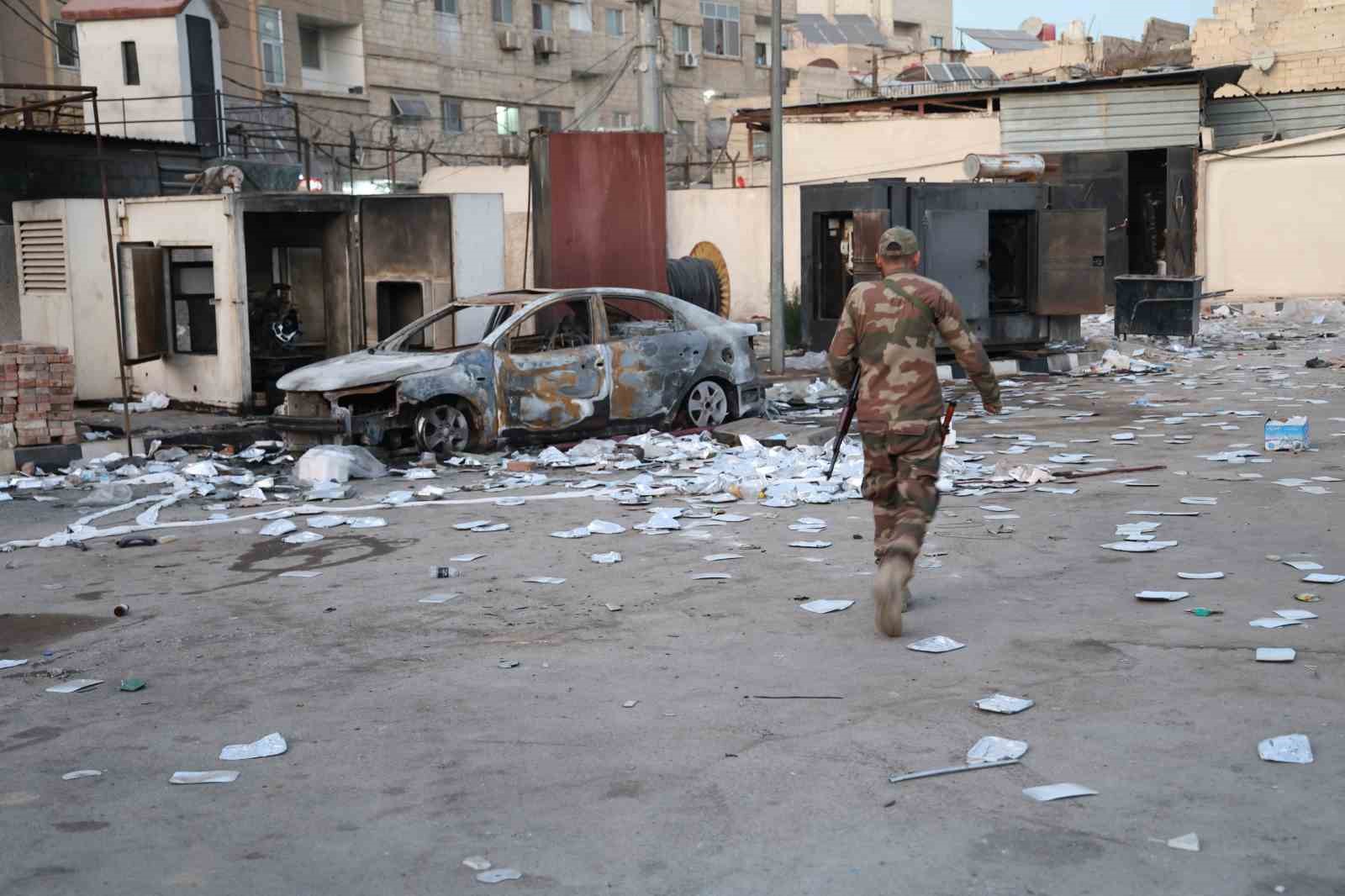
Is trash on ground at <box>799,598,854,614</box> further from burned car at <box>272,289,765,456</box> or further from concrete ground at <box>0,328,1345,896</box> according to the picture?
burned car at <box>272,289,765,456</box>

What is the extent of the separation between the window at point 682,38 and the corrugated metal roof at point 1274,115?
24.1 m

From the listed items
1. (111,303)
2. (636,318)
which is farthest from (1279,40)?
(111,303)

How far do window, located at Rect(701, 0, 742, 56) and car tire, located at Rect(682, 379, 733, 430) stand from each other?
1701 inches

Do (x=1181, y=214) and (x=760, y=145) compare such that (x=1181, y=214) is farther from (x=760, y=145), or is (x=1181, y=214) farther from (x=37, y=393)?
(x=37, y=393)

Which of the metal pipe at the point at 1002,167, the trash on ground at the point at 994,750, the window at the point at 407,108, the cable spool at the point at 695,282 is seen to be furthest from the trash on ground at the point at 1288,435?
the window at the point at 407,108

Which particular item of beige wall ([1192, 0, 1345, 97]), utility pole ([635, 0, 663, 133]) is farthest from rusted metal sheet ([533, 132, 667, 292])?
beige wall ([1192, 0, 1345, 97])

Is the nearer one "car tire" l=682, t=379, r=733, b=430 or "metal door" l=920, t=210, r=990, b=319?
"car tire" l=682, t=379, r=733, b=430

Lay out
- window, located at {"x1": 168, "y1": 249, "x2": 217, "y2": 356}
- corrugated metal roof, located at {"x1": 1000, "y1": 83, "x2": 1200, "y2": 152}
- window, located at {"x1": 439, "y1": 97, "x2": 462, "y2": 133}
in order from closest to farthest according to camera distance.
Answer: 1. window, located at {"x1": 168, "y1": 249, "x2": 217, "y2": 356}
2. corrugated metal roof, located at {"x1": 1000, "y1": 83, "x2": 1200, "y2": 152}
3. window, located at {"x1": 439, "y1": 97, "x2": 462, "y2": 133}

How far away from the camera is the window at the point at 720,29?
54.3m

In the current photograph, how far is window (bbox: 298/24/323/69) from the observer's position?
40812mm

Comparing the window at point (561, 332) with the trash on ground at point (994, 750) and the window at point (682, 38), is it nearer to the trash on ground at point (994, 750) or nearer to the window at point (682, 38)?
the trash on ground at point (994, 750)

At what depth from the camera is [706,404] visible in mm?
13203

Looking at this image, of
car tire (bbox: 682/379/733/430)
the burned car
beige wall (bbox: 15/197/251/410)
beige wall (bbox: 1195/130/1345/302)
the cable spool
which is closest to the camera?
the burned car

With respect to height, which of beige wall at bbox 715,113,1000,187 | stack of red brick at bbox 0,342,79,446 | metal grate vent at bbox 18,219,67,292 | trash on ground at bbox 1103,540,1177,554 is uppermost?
beige wall at bbox 715,113,1000,187
